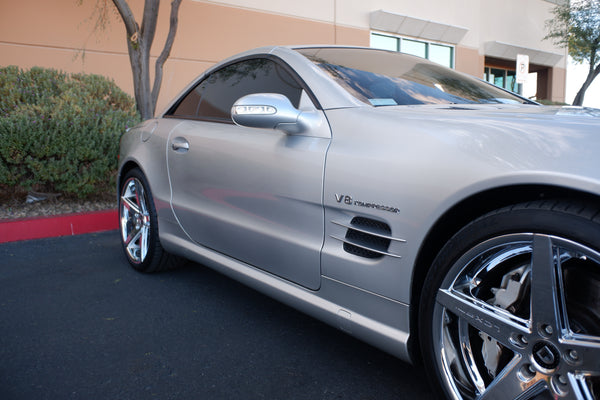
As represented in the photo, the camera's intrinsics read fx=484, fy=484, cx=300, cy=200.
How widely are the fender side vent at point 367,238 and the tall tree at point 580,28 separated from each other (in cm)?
1902

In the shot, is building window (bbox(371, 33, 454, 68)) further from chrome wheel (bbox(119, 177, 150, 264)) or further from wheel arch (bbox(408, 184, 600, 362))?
wheel arch (bbox(408, 184, 600, 362))

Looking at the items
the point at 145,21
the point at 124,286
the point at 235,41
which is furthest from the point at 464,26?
the point at 124,286

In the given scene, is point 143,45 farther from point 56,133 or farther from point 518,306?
point 518,306

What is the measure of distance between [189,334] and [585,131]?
2.03 m

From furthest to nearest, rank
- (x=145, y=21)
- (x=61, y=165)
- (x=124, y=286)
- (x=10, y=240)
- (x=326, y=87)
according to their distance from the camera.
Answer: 1. (x=145, y=21)
2. (x=61, y=165)
3. (x=10, y=240)
4. (x=124, y=286)
5. (x=326, y=87)

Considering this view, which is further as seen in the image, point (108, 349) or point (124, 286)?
point (124, 286)

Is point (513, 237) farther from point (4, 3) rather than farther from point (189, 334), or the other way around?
point (4, 3)

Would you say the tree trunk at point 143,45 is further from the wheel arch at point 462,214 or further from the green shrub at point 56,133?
the wheel arch at point 462,214

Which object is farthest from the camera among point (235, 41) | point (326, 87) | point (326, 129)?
point (235, 41)

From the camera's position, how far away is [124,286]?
10.7 ft

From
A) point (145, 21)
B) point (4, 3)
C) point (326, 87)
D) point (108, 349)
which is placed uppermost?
point (4, 3)

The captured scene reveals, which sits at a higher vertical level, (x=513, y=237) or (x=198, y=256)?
(x=513, y=237)

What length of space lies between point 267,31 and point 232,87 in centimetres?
835

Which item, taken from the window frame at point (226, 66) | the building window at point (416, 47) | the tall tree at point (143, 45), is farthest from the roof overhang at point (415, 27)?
the window frame at point (226, 66)
